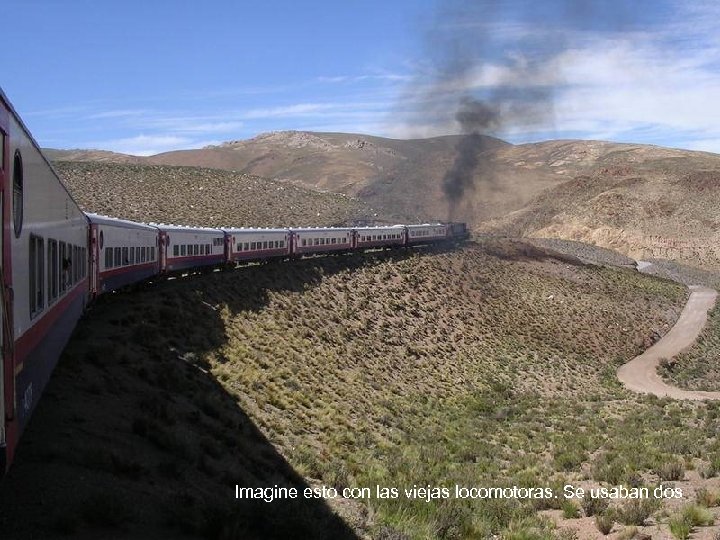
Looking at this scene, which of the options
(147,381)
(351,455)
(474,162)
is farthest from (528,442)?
(474,162)

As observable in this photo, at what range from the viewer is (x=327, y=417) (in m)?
24.8

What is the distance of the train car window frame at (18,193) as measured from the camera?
778 centimetres

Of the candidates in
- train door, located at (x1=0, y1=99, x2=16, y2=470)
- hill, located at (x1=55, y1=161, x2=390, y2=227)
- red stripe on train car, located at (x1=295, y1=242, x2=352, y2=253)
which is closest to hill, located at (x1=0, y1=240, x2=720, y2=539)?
red stripe on train car, located at (x1=295, y1=242, x2=352, y2=253)

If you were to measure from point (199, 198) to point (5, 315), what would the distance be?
99547 mm

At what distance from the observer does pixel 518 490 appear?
1883 centimetres

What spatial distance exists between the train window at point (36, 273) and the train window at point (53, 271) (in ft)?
2.33

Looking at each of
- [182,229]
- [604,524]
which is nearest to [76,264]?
[604,524]

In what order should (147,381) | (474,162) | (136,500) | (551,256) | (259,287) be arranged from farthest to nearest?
(474,162) → (551,256) → (259,287) → (147,381) → (136,500)

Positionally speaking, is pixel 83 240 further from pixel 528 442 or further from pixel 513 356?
pixel 513 356

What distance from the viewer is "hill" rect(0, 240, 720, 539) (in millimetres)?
10375

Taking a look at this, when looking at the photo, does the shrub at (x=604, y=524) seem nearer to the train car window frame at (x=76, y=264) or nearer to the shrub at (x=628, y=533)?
the shrub at (x=628, y=533)

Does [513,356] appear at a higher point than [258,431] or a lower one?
lower

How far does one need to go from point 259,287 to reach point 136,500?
98.1 feet

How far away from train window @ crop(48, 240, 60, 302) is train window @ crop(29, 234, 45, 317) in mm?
712
